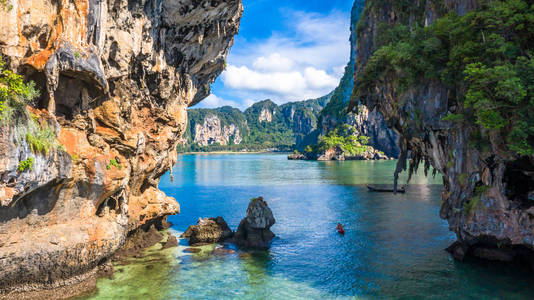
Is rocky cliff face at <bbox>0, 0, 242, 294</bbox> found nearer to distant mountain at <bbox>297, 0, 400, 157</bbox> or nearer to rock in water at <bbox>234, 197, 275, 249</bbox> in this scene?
rock in water at <bbox>234, 197, 275, 249</bbox>

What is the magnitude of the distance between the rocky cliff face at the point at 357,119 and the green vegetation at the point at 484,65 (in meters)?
107

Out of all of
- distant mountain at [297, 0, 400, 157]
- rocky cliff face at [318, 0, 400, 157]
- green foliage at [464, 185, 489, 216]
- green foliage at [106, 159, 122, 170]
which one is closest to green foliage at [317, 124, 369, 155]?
distant mountain at [297, 0, 400, 157]

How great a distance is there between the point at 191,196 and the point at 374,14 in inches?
1335

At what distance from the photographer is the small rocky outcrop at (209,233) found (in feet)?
81.1

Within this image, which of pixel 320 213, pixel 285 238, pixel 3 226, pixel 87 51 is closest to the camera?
pixel 3 226

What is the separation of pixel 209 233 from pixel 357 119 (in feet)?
402

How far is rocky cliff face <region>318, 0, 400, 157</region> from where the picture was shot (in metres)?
129

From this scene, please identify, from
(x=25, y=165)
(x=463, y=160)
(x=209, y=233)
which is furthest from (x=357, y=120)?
(x=25, y=165)

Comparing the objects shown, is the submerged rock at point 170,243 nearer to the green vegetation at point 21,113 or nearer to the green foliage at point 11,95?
the green vegetation at point 21,113

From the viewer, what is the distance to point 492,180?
1586cm

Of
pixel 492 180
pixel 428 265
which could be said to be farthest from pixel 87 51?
pixel 428 265

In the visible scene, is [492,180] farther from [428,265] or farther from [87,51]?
[87,51]

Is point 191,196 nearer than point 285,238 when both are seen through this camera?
No

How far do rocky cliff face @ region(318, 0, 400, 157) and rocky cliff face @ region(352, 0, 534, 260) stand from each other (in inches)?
4108
